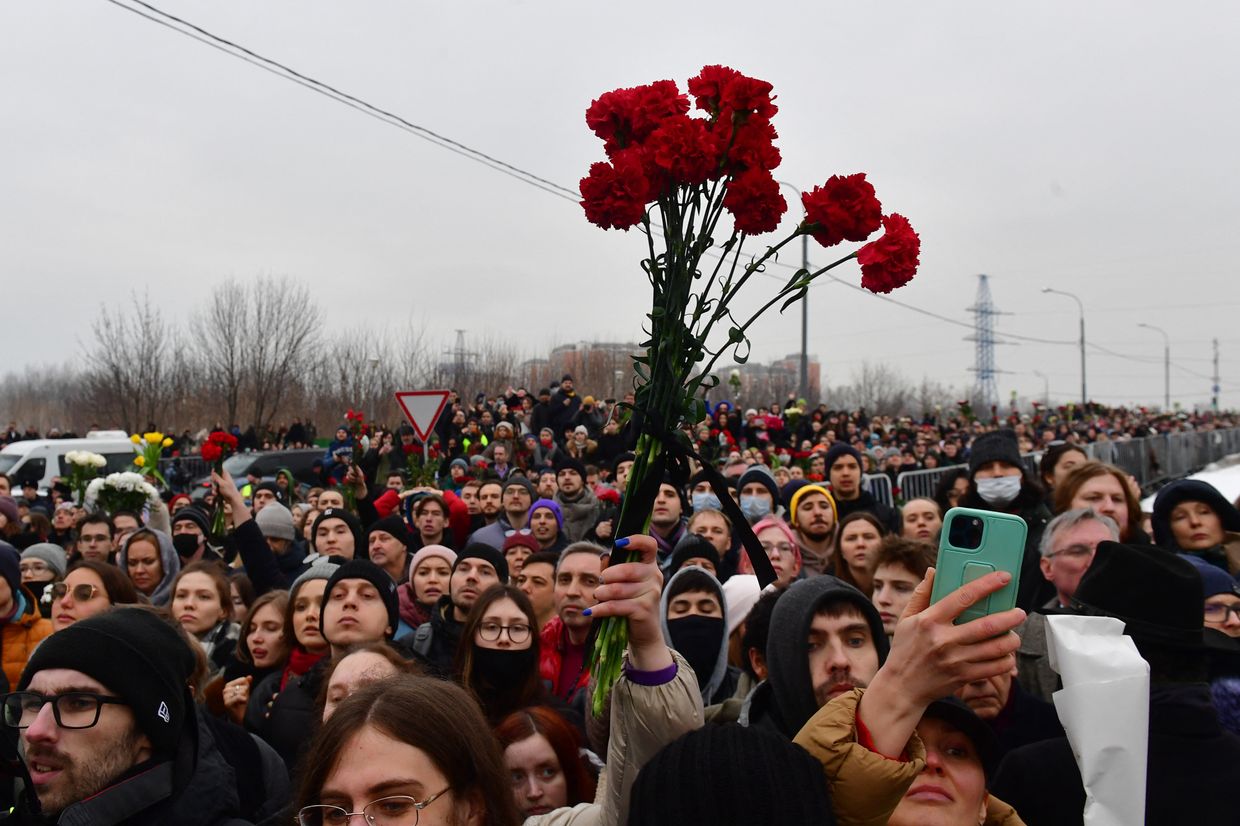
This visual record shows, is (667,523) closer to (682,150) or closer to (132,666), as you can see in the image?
(132,666)

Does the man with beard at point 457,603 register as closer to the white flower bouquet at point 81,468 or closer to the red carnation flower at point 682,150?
the red carnation flower at point 682,150

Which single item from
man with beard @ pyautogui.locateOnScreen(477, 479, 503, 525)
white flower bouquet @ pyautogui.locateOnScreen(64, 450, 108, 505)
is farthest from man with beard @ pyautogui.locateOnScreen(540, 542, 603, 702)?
white flower bouquet @ pyautogui.locateOnScreen(64, 450, 108, 505)

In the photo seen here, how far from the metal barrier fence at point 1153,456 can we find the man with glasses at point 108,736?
11.6 meters

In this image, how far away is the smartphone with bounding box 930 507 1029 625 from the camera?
1674mm

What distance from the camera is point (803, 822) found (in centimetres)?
160

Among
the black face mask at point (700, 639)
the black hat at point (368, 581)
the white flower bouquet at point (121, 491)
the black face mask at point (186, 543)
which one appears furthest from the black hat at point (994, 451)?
the white flower bouquet at point (121, 491)

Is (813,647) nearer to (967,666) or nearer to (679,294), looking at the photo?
(679,294)

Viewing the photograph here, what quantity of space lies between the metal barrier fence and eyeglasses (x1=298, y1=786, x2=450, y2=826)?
12.0 m

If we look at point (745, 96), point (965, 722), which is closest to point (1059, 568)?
point (965, 722)

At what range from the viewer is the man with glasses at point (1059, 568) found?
3752 millimetres

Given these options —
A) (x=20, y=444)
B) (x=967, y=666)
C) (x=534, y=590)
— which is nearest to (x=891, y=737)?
(x=967, y=666)

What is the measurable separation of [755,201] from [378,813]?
1.68 metres

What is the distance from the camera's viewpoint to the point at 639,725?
2.11 metres

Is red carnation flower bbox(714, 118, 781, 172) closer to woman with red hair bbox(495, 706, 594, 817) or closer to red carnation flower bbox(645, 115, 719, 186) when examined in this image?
red carnation flower bbox(645, 115, 719, 186)
